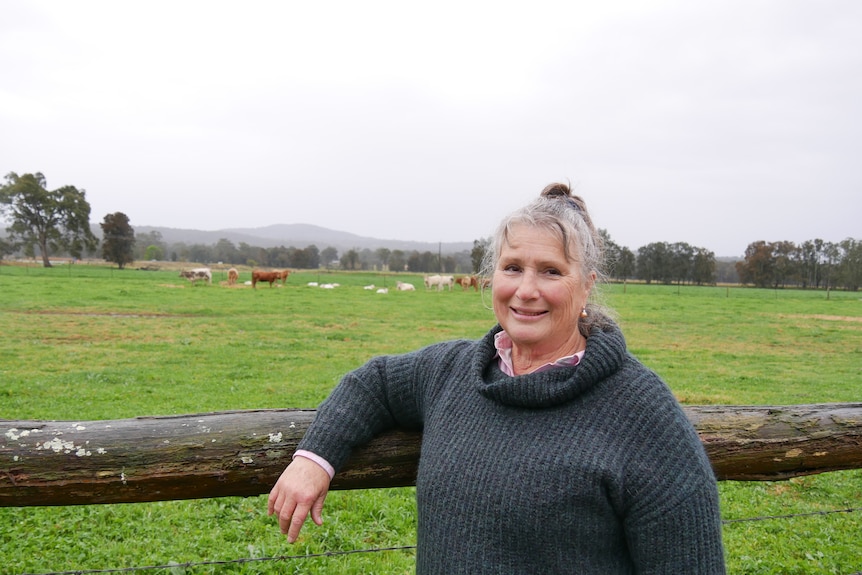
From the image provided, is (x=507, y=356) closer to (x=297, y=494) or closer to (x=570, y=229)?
(x=570, y=229)

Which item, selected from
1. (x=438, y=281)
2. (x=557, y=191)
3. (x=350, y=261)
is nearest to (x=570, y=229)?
(x=557, y=191)

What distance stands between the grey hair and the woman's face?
20 mm

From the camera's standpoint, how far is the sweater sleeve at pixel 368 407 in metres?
→ 1.84

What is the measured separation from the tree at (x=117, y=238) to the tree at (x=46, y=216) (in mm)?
4201

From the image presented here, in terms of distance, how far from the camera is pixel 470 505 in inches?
62.3

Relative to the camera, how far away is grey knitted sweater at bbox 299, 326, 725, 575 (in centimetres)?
143

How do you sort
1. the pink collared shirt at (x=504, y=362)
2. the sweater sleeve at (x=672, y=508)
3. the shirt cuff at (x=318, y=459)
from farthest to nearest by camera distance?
1. the shirt cuff at (x=318, y=459)
2. the pink collared shirt at (x=504, y=362)
3. the sweater sleeve at (x=672, y=508)

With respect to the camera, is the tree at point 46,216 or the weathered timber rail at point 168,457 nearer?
the weathered timber rail at point 168,457

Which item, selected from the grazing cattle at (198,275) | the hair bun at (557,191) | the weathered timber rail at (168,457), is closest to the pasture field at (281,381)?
the hair bun at (557,191)

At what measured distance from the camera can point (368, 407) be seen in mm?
1910

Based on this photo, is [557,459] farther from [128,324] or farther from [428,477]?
[128,324]

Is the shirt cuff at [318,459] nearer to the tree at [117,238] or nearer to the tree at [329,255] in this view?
the tree at [117,238]

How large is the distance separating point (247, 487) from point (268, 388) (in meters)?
7.61

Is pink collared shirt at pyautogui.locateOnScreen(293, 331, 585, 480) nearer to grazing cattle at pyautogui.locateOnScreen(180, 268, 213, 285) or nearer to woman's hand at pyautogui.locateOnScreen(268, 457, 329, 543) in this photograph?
woman's hand at pyautogui.locateOnScreen(268, 457, 329, 543)
